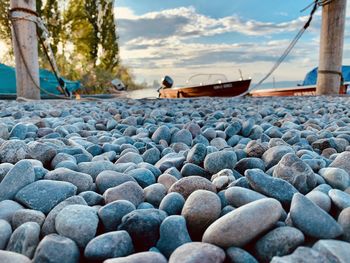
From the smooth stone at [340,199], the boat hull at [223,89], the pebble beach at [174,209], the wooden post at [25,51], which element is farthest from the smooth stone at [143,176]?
the boat hull at [223,89]

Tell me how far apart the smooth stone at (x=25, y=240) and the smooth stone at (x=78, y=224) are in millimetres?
44

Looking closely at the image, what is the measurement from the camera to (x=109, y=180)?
96 cm

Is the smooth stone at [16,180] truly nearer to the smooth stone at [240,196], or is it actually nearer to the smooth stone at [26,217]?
the smooth stone at [26,217]

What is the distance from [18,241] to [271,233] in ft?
1.53

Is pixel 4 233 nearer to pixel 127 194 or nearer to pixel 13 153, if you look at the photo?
pixel 127 194

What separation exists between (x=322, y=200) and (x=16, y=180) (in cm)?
73

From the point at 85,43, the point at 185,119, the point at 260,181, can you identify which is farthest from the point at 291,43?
the point at 85,43

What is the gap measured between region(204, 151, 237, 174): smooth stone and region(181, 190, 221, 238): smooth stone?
0.36 metres

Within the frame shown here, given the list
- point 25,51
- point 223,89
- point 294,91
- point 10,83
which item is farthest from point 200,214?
point 10,83

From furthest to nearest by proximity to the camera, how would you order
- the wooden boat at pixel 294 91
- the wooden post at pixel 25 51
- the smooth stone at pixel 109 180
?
the wooden boat at pixel 294 91
the wooden post at pixel 25 51
the smooth stone at pixel 109 180

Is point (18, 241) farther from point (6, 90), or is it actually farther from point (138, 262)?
point (6, 90)

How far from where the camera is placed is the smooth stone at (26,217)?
29.1 inches

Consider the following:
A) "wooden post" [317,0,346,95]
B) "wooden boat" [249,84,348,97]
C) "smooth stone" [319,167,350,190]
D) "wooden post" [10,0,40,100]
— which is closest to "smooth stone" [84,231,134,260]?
"smooth stone" [319,167,350,190]

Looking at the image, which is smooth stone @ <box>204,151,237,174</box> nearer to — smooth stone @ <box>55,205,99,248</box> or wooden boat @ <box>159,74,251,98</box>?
smooth stone @ <box>55,205,99,248</box>
